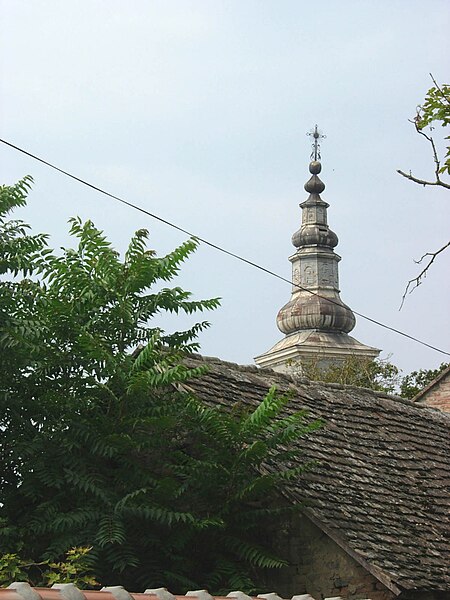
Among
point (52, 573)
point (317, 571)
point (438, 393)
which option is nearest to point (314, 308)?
point (438, 393)

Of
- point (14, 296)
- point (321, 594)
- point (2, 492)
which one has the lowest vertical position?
point (321, 594)

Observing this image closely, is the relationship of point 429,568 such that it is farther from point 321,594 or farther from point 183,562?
point 183,562

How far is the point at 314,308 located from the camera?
69625 mm

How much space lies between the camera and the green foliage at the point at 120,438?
11789mm

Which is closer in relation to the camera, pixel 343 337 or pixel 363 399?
pixel 363 399

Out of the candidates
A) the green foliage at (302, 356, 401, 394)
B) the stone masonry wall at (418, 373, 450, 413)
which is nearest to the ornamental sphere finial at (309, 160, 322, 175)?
the green foliage at (302, 356, 401, 394)

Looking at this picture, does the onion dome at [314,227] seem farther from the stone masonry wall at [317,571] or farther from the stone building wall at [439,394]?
the stone masonry wall at [317,571]

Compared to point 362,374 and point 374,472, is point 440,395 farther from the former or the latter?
point 362,374

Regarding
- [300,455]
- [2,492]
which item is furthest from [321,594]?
[2,492]

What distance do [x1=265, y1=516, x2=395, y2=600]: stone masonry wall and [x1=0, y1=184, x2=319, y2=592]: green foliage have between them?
0.28m

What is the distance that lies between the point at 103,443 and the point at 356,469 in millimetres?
3562

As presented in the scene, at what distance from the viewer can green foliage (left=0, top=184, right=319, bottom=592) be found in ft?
38.7

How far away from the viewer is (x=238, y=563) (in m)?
12.3

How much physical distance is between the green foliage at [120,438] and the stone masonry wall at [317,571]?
11.0 inches
